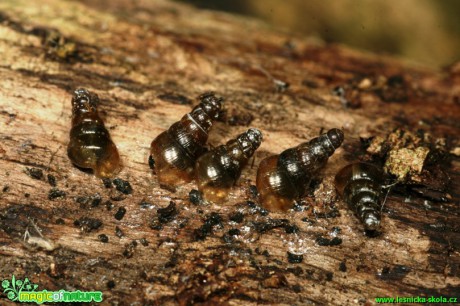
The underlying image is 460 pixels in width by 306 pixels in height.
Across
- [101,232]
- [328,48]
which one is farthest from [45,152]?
[328,48]

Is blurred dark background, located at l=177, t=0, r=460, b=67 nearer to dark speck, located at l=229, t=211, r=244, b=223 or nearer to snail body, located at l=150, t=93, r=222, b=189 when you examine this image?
snail body, located at l=150, t=93, r=222, b=189

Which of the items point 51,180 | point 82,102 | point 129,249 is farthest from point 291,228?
point 82,102

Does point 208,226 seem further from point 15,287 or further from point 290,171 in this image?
point 15,287

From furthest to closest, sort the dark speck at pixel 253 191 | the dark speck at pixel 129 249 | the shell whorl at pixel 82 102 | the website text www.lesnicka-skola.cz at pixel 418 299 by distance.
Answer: the shell whorl at pixel 82 102
the dark speck at pixel 253 191
the dark speck at pixel 129 249
the website text www.lesnicka-skola.cz at pixel 418 299

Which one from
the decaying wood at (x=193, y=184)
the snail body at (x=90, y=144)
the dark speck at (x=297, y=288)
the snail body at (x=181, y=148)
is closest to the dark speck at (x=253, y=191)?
the decaying wood at (x=193, y=184)

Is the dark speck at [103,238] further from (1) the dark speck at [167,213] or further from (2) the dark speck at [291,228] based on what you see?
(2) the dark speck at [291,228]

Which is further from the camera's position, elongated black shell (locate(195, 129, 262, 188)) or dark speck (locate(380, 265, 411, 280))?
elongated black shell (locate(195, 129, 262, 188))

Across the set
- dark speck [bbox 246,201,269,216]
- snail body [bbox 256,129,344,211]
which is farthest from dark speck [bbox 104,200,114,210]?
snail body [bbox 256,129,344,211]
